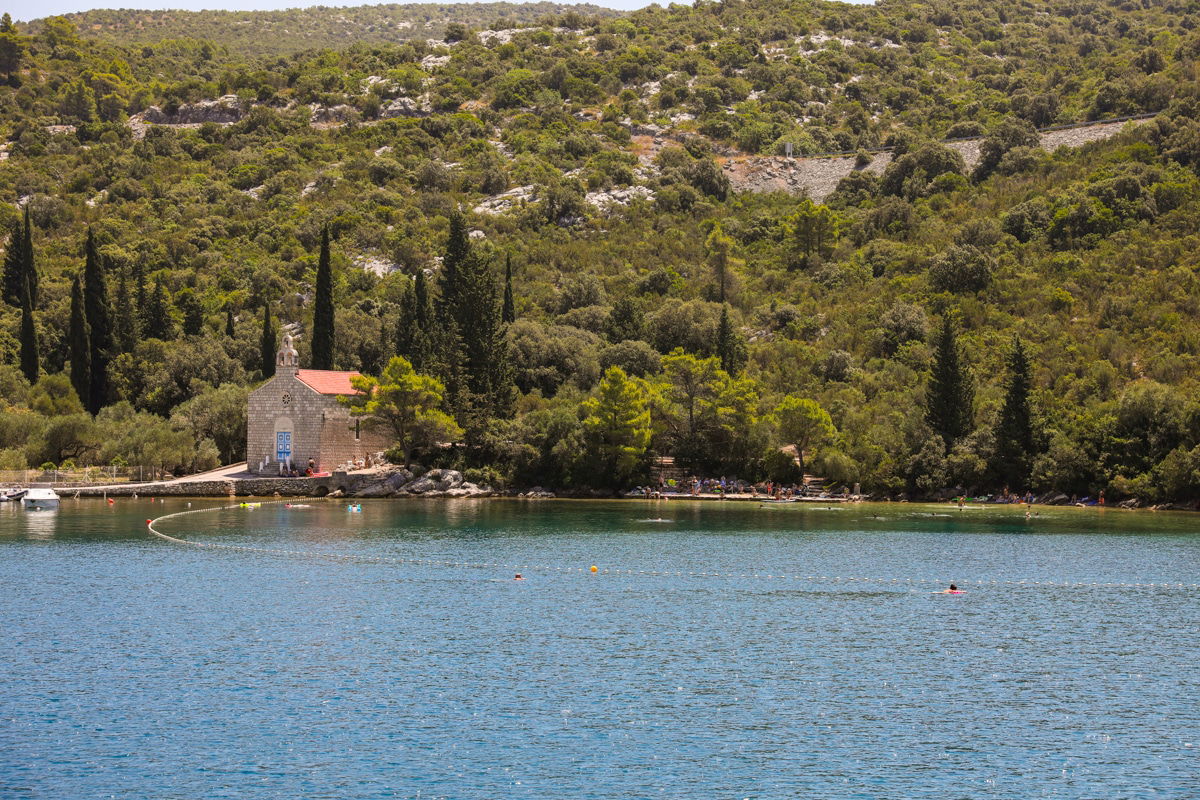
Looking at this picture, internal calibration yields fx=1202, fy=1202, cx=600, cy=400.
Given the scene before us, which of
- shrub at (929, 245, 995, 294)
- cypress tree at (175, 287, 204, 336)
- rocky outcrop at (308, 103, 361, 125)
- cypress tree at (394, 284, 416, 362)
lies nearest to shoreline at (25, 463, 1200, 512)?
cypress tree at (394, 284, 416, 362)

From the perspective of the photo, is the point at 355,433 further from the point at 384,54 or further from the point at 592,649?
the point at 384,54

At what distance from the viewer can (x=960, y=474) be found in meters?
71.1

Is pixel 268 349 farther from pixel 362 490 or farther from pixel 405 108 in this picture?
pixel 405 108

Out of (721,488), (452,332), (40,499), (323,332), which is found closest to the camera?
(40,499)

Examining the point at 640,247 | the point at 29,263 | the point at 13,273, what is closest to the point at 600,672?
the point at 29,263

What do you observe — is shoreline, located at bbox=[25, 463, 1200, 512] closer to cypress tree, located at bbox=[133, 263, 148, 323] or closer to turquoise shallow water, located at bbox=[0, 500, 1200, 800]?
cypress tree, located at bbox=[133, 263, 148, 323]

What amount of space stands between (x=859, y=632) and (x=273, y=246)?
3908 inches

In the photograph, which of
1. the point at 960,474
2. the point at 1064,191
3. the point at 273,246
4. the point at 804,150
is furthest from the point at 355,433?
the point at 804,150

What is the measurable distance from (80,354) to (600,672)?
66249mm

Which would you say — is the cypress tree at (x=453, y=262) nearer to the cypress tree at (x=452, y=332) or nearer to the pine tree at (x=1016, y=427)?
the cypress tree at (x=452, y=332)

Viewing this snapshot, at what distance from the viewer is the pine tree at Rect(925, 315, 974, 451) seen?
7138 cm

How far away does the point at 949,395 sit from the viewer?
7175cm

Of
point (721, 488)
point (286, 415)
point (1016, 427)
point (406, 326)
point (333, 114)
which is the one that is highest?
point (333, 114)

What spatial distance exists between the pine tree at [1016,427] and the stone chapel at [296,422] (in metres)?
39.0
